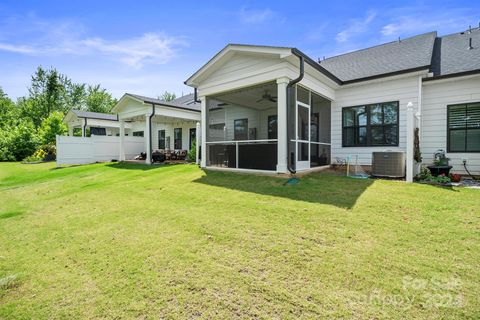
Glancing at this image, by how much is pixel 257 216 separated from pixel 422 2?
1094 cm

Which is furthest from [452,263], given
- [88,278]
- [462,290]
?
[88,278]

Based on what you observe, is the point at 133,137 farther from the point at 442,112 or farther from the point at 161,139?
the point at 442,112

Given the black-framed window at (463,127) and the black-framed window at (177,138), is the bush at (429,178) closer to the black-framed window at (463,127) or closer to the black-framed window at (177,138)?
the black-framed window at (463,127)

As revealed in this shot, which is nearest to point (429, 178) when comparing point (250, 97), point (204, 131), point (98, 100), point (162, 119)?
point (250, 97)

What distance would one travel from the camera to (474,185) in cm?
638

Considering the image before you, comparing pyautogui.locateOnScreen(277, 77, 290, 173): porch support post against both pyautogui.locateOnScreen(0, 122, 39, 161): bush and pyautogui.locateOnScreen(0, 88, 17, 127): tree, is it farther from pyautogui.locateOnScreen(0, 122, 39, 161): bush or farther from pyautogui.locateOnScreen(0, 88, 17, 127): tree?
pyautogui.locateOnScreen(0, 88, 17, 127): tree

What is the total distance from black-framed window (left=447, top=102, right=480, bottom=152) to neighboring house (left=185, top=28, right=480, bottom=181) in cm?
2

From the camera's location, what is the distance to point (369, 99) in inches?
351

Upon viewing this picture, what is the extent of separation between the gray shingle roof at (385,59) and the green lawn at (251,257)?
504cm

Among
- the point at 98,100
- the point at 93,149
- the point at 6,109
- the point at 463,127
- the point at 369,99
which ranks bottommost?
the point at 93,149

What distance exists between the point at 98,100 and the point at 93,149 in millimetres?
34298

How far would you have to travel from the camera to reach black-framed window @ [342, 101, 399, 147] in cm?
849

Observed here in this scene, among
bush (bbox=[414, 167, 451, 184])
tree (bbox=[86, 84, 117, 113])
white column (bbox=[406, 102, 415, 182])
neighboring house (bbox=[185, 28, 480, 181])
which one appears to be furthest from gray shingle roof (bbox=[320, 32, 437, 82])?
tree (bbox=[86, 84, 117, 113])

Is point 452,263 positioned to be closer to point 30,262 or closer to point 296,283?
point 296,283
